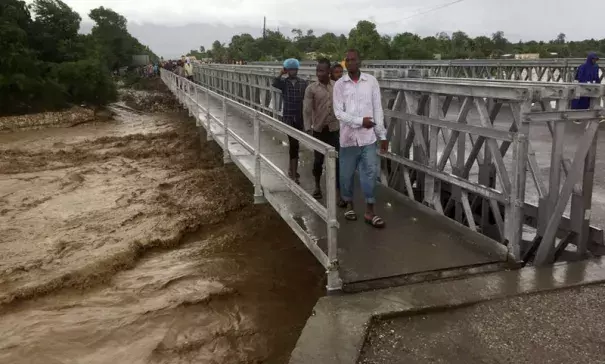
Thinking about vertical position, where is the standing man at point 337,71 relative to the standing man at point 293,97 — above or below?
above

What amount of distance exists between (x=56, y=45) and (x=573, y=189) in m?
27.8

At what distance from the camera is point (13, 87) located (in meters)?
22.4

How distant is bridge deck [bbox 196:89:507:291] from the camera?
408cm

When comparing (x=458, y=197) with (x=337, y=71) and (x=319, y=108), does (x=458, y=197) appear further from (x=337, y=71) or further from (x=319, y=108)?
(x=337, y=71)

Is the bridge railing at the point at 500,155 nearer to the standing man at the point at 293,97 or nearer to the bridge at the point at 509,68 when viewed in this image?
the standing man at the point at 293,97

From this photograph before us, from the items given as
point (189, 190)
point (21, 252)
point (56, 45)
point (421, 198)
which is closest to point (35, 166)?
point (189, 190)

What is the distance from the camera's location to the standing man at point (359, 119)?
186 inches

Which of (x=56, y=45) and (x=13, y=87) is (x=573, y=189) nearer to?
(x=13, y=87)

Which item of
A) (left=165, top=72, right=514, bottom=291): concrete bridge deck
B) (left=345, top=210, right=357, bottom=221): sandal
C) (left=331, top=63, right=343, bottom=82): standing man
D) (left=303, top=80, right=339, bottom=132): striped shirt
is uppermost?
(left=331, top=63, right=343, bottom=82): standing man

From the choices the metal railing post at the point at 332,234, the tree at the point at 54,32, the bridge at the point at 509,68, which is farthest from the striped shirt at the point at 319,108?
the tree at the point at 54,32

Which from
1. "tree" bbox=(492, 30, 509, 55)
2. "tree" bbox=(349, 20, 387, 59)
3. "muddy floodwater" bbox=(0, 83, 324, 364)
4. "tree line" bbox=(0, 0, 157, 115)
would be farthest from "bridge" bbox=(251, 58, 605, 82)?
"tree" bbox=(492, 30, 509, 55)

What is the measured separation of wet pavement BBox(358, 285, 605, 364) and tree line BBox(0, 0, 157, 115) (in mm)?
23211

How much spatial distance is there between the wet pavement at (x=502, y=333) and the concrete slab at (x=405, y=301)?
53mm

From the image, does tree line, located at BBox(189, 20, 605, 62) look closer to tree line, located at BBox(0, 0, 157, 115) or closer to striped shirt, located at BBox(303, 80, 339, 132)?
tree line, located at BBox(0, 0, 157, 115)
